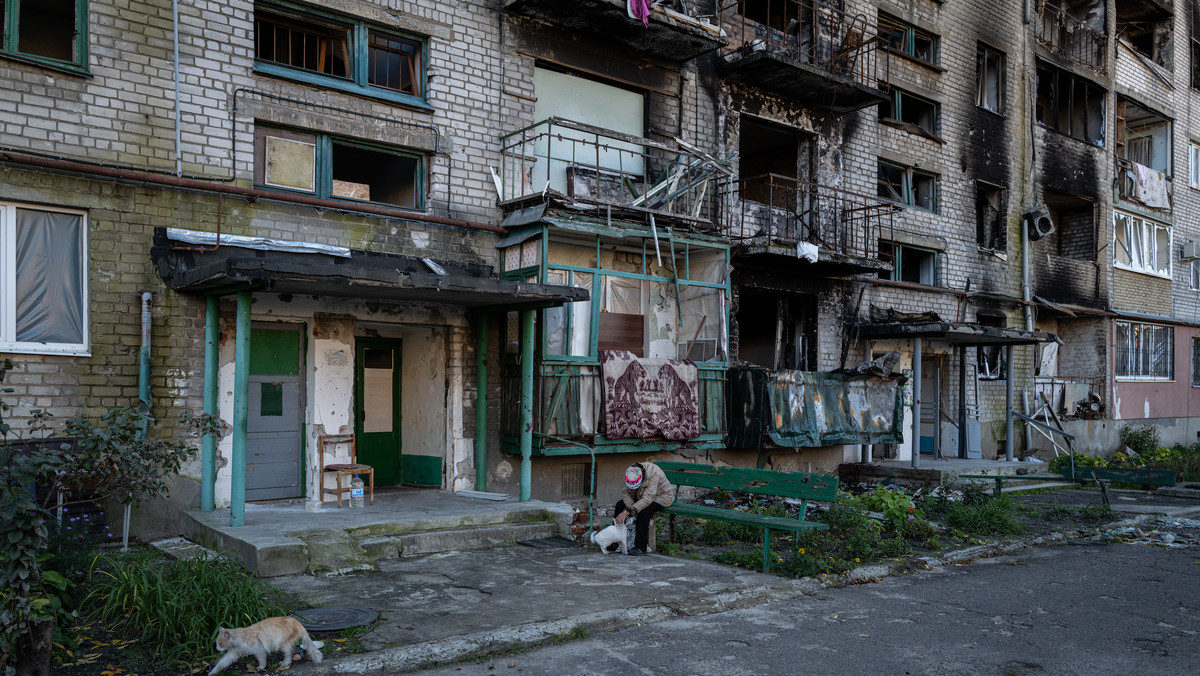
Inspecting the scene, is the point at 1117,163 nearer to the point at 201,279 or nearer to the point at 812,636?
the point at 812,636

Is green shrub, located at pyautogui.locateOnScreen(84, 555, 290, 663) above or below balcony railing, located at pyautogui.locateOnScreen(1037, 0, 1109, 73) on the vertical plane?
below

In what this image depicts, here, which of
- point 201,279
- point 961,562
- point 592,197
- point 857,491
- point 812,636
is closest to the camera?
point 812,636

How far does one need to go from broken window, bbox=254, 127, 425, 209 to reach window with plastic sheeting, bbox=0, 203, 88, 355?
2.16m

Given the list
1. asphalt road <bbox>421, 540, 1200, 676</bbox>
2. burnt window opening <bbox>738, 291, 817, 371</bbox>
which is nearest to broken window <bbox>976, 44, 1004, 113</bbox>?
burnt window opening <bbox>738, 291, 817, 371</bbox>

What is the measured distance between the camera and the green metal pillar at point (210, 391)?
9155mm

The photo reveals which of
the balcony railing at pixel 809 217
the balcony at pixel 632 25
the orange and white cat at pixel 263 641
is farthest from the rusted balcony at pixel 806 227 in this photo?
the orange and white cat at pixel 263 641

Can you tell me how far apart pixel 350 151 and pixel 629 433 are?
5.45 m

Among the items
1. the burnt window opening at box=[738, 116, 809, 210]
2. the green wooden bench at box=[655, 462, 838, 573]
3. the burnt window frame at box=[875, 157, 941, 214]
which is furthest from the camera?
the burnt window frame at box=[875, 157, 941, 214]

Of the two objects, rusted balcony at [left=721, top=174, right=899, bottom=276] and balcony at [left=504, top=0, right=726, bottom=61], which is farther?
rusted balcony at [left=721, top=174, right=899, bottom=276]

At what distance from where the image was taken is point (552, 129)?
506 inches

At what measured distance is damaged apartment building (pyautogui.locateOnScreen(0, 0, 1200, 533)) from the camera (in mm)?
9070

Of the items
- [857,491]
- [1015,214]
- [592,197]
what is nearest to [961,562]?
[857,491]

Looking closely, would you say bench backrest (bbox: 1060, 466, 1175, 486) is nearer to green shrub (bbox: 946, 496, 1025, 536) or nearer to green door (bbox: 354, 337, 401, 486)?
green shrub (bbox: 946, 496, 1025, 536)

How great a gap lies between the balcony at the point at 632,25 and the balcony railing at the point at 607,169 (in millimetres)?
1541
